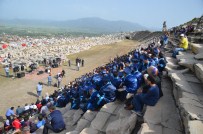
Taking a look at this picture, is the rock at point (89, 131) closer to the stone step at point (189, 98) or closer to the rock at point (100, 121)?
the rock at point (100, 121)

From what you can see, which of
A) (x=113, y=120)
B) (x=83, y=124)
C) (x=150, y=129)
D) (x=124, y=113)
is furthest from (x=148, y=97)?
(x=83, y=124)

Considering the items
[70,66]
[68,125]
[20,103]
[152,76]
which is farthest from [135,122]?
[70,66]

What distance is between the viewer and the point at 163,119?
23.4 feet

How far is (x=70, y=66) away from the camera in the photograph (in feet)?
115

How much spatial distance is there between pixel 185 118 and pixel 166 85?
3.90 metres

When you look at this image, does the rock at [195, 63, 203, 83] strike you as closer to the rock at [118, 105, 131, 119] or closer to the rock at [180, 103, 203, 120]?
the rock at [180, 103, 203, 120]

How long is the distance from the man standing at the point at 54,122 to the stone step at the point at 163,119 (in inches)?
142

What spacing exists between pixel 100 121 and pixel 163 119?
2.54 meters

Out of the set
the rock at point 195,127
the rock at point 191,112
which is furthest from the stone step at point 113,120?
the rock at point 195,127

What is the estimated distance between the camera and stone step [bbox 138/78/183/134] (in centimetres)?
654

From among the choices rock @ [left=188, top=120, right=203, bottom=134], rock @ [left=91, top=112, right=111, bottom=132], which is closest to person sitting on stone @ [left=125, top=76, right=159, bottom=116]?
rock @ [left=91, top=112, right=111, bottom=132]

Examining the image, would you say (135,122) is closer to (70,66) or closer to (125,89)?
(125,89)

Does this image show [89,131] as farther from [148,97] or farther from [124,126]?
[148,97]

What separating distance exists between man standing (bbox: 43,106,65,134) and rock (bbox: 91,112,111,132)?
146 centimetres
